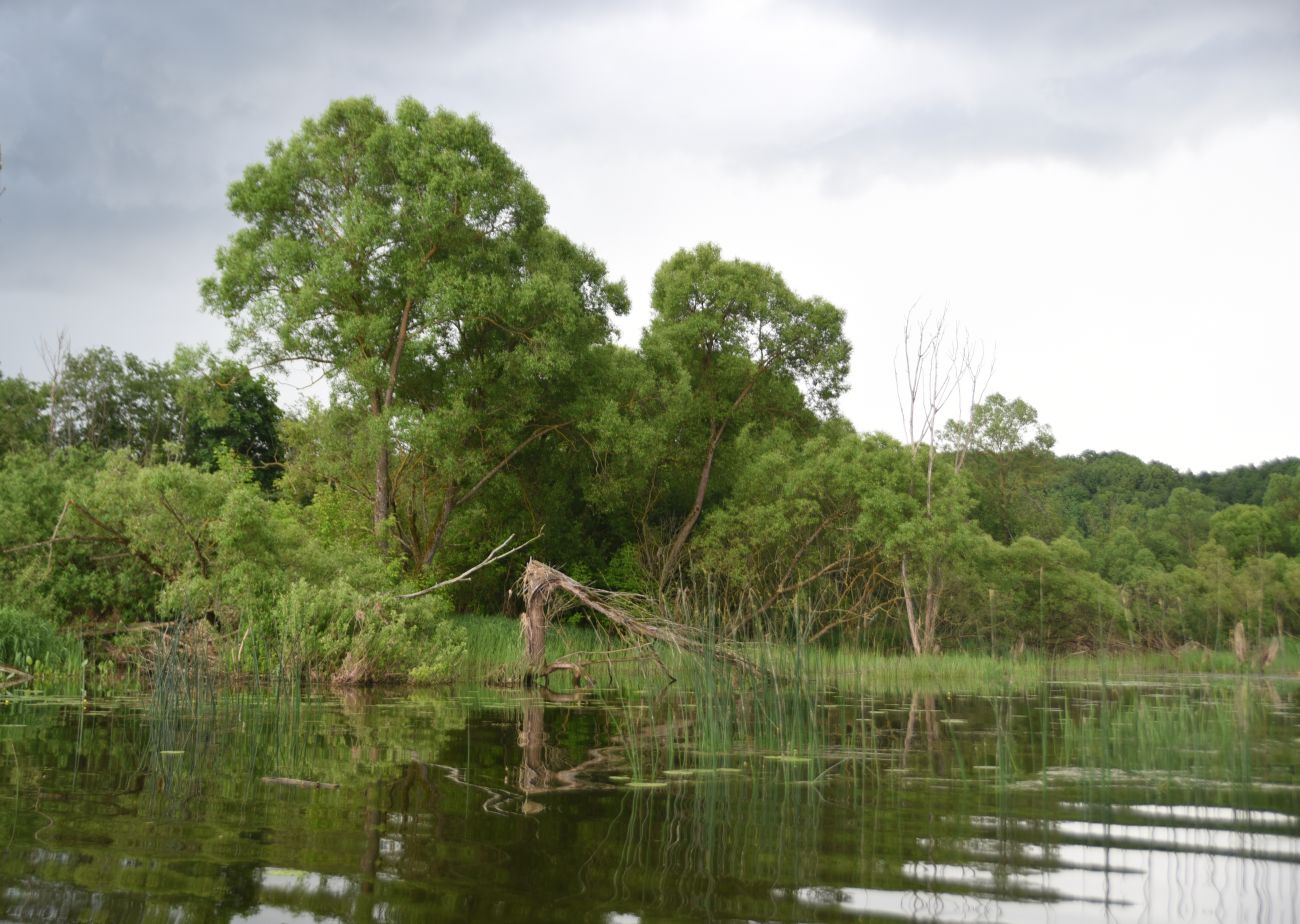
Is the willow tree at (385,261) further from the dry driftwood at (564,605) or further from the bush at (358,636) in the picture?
the dry driftwood at (564,605)

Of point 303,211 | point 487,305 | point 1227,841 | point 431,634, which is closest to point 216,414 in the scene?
point 303,211

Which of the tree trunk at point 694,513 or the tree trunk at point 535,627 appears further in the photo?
the tree trunk at point 694,513

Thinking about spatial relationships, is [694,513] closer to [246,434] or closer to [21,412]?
[246,434]

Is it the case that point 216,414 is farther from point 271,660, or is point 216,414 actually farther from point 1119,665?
point 1119,665

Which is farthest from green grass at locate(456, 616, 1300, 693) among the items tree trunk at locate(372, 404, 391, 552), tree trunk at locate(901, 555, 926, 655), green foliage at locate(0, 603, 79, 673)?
green foliage at locate(0, 603, 79, 673)

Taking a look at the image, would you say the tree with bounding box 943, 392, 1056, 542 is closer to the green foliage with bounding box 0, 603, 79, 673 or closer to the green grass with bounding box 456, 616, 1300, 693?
the green grass with bounding box 456, 616, 1300, 693

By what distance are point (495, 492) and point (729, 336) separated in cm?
726

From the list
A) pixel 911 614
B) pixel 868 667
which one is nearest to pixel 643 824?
pixel 868 667

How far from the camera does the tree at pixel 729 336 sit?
25875 mm

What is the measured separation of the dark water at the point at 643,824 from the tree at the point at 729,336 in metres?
18.6

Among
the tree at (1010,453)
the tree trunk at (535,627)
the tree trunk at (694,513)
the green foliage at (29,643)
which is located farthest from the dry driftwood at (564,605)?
the tree at (1010,453)

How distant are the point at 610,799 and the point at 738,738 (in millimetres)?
2754

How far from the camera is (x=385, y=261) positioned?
810 inches

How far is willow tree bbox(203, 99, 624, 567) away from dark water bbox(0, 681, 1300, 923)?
43.5 feet
